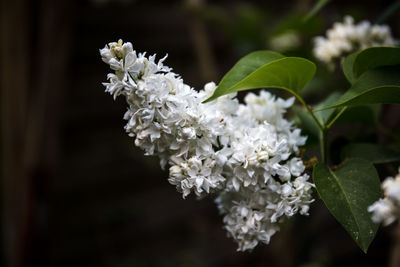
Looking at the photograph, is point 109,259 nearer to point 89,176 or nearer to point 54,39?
point 89,176

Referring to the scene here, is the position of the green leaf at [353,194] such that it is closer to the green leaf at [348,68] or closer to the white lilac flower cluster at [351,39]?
the green leaf at [348,68]

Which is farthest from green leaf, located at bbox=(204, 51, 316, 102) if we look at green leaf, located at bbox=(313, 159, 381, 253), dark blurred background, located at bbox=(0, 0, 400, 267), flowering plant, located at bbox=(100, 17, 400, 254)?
dark blurred background, located at bbox=(0, 0, 400, 267)

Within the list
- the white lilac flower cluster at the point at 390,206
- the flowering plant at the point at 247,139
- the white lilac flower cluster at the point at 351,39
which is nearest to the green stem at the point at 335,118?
the flowering plant at the point at 247,139

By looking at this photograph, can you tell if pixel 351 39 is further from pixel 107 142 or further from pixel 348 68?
pixel 107 142

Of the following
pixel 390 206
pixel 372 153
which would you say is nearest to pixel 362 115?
pixel 372 153

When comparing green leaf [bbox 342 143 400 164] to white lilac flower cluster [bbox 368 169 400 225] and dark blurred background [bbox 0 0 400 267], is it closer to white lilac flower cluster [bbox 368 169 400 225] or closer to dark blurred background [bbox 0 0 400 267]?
white lilac flower cluster [bbox 368 169 400 225]

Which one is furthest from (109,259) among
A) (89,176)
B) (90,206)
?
(89,176)
